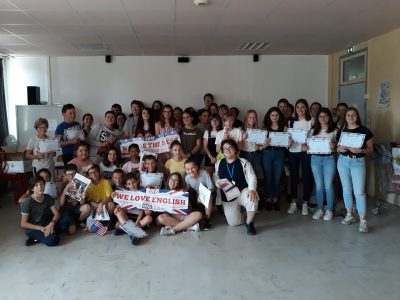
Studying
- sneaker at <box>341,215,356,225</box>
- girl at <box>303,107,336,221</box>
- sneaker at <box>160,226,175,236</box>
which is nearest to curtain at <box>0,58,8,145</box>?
sneaker at <box>160,226,175,236</box>

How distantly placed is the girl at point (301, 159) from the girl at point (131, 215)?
1.98 metres

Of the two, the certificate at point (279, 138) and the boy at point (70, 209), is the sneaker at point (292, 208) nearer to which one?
the certificate at point (279, 138)

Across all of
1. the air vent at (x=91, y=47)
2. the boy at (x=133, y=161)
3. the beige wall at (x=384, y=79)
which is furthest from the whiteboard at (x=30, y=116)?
the beige wall at (x=384, y=79)

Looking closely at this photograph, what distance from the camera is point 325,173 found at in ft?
15.2

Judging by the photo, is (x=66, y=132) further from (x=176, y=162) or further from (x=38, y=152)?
(x=176, y=162)

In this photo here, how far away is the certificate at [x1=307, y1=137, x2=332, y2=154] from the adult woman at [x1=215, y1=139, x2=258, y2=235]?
0.83 metres

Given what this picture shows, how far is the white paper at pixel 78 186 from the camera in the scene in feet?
14.0

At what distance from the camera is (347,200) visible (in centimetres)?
449

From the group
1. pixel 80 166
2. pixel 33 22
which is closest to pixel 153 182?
pixel 80 166

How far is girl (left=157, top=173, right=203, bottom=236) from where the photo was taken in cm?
431

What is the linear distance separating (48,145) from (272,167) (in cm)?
296

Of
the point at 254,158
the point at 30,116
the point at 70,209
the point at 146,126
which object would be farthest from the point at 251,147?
the point at 30,116

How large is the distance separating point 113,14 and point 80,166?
190cm

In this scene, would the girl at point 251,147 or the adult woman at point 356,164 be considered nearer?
the adult woman at point 356,164
